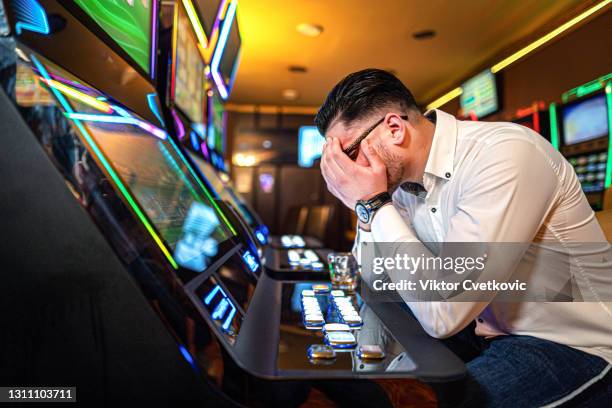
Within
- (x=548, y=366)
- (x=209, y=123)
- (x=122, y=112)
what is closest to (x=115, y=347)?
(x=122, y=112)

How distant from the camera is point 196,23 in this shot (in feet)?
5.64

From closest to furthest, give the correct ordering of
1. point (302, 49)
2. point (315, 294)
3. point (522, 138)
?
point (522, 138)
point (315, 294)
point (302, 49)

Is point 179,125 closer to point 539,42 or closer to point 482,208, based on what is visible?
point 482,208

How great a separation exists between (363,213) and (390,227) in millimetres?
80

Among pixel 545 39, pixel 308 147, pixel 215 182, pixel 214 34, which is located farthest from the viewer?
pixel 308 147

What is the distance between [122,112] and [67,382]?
47 cm

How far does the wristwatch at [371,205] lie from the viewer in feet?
2.69

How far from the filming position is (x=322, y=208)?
3.35 metres

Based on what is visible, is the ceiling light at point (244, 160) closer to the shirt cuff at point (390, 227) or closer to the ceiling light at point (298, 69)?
the ceiling light at point (298, 69)

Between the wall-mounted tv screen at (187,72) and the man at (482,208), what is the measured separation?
2.37 ft

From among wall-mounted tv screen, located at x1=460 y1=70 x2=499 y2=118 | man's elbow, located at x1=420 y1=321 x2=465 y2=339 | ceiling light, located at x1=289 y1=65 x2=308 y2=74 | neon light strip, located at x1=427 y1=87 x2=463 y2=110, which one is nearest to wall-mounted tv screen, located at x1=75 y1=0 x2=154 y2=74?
man's elbow, located at x1=420 y1=321 x2=465 y2=339

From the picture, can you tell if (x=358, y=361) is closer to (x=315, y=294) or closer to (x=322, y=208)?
(x=315, y=294)

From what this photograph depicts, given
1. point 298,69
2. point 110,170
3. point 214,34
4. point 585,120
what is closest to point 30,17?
point 110,170

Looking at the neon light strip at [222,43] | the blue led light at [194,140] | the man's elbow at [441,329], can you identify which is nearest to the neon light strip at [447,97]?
the neon light strip at [222,43]
